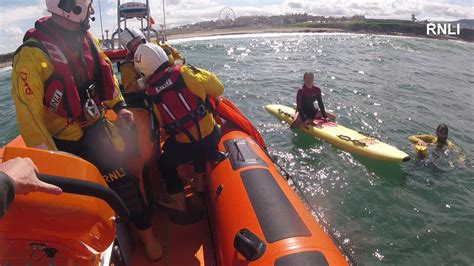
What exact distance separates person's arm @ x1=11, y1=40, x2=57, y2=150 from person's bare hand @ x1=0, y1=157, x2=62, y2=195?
2.89ft

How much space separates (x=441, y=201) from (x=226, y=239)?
11.9 ft

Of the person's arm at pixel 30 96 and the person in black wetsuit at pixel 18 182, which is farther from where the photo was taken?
the person's arm at pixel 30 96

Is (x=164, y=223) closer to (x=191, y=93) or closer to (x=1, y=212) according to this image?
(x=191, y=93)

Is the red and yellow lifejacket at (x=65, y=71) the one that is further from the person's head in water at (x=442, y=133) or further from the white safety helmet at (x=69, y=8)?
the person's head in water at (x=442, y=133)

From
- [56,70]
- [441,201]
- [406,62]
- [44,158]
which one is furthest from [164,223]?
[406,62]

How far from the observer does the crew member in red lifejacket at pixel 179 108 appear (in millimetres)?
2887

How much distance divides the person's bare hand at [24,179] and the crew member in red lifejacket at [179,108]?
6.21ft

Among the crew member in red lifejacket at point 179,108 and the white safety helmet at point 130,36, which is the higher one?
A: the white safety helmet at point 130,36

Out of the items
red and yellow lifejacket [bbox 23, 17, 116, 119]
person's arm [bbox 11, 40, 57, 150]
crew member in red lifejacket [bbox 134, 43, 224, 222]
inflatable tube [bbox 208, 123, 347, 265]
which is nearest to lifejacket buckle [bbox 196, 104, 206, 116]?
crew member in red lifejacket [bbox 134, 43, 224, 222]

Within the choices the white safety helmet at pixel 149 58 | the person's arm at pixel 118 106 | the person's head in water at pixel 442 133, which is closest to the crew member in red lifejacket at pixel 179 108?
the white safety helmet at pixel 149 58

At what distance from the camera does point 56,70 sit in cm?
206

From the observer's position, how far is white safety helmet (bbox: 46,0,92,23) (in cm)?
204

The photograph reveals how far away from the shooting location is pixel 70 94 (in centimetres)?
214

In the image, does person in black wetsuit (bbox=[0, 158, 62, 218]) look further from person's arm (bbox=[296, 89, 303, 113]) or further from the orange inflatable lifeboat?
person's arm (bbox=[296, 89, 303, 113])
